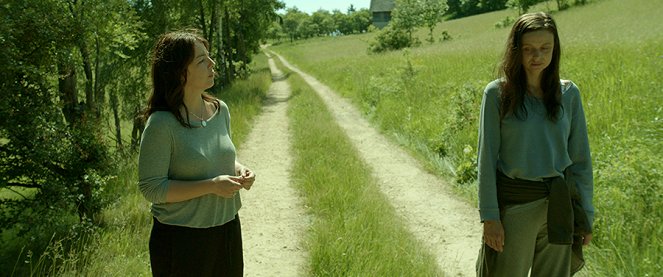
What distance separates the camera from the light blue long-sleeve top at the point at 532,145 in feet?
7.80

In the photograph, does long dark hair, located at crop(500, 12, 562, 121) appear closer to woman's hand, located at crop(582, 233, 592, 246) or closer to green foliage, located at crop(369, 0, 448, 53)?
woman's hand, located at crop(582, 233, 592, 246)

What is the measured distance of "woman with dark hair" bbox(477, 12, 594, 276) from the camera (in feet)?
7.77

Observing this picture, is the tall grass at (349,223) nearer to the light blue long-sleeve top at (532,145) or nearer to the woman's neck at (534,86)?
the light blue long-sleeve top at (532,145)

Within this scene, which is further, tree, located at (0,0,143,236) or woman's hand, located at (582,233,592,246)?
tree, located at (0,0,143,236)

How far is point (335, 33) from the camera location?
119m

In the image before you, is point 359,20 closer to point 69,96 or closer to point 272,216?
point 69,96

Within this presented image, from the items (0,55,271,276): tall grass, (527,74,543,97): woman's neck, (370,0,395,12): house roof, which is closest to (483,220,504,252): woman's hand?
(527,74,543,97): woman's neck

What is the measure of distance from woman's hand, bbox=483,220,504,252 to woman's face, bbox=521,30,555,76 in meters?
0.82

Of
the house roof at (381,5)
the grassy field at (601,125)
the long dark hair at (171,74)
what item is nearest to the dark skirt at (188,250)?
the long dark hair at (171,74)

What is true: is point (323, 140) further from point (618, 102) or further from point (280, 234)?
point (618, 102)

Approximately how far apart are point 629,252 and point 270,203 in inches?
174

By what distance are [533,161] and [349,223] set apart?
2977 millimetres

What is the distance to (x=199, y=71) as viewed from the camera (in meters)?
2.42

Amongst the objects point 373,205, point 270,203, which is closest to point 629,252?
point 373,205
